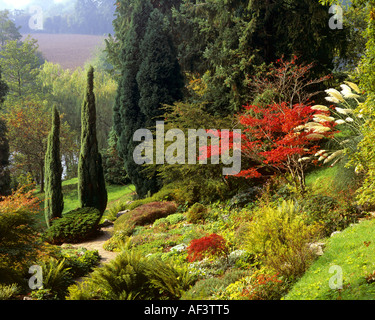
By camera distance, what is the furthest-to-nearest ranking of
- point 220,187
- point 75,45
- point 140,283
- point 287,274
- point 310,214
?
point 75,45, point 220,187, point 310,214, point 140,283, point 287,274

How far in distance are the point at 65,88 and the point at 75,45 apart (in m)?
25.7

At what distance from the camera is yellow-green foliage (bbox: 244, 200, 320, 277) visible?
16.5 ft

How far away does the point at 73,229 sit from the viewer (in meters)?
10.7

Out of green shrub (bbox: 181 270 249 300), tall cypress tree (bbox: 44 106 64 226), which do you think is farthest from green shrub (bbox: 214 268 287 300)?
Answer: tall cypress tree (bbox: 44 106 64 226)

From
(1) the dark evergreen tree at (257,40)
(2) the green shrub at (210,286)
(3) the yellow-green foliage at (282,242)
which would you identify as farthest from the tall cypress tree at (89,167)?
(2) the green shrub at (210,286)

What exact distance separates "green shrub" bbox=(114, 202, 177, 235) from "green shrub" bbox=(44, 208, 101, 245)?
0.78 meters

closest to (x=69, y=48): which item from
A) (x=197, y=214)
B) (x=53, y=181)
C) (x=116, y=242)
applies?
(x=53, y=181)

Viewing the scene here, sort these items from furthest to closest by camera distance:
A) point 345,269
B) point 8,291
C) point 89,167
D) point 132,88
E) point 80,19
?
1. point 80,19
2. point 132,88
3. point 89,167
4. point 8,291
5. point 345,269

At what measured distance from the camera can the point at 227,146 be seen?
985 cm

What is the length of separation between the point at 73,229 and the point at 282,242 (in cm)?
713

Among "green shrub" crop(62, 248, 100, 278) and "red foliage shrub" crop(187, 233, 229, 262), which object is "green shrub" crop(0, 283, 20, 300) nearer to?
"green shrub" crop(62, 248, 100, 278)

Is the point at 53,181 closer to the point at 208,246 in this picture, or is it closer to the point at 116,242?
the point at 116,242
